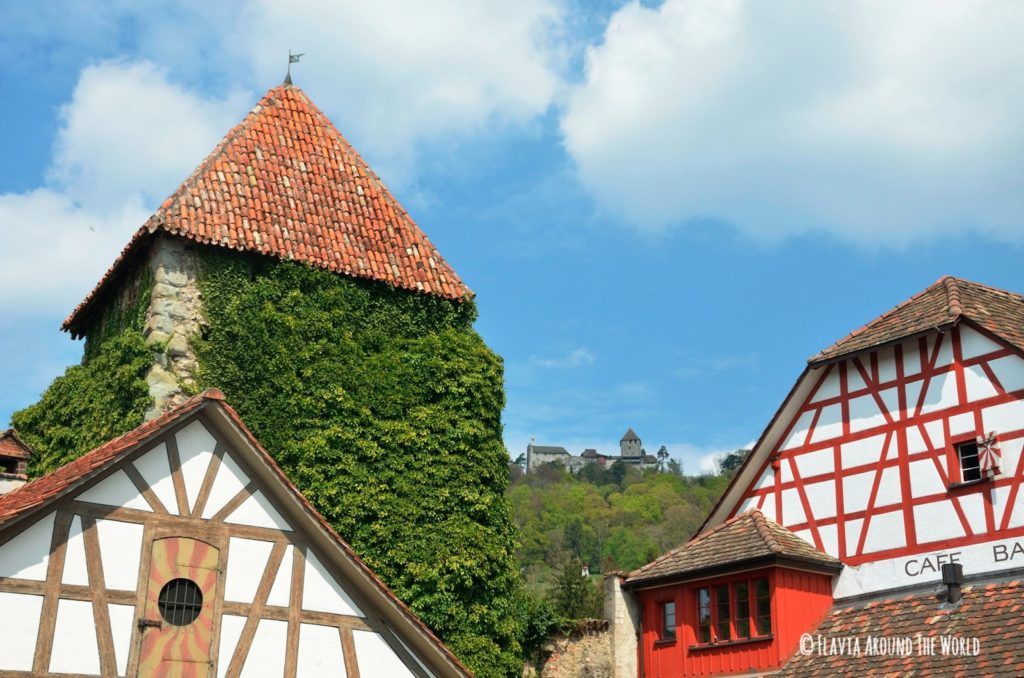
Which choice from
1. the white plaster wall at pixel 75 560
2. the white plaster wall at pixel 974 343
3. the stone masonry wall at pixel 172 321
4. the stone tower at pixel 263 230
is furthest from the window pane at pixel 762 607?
the white plaster wall at pixel 75 560

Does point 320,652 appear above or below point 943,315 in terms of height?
below

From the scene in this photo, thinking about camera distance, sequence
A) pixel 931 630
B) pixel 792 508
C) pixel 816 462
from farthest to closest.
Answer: pixel 792 508, pixel 816 462, pixel 931 630

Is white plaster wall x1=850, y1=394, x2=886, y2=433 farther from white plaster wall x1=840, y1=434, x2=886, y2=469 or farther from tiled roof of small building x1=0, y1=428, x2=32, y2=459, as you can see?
tiled roof of small building x1=0, y1=428, x2=32, y2=459

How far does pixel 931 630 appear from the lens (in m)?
17.9

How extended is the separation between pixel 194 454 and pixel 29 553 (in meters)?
1.90

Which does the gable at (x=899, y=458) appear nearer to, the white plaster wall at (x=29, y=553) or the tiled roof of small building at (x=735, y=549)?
the tiled roof of small building at (x=735, y=549)

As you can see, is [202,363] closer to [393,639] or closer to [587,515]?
[393,639]

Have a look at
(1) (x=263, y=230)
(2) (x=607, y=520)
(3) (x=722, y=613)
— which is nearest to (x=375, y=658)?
(1) (x=263, y=230)

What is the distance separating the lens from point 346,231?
2103 cm

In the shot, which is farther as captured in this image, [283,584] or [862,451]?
[862,451]

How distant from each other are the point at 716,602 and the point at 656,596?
1.52 meters

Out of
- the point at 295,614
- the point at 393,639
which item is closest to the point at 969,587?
the point at 393,639

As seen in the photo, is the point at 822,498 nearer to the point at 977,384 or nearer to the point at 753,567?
the point at 753,567

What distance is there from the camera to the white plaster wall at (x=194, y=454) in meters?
12.3
